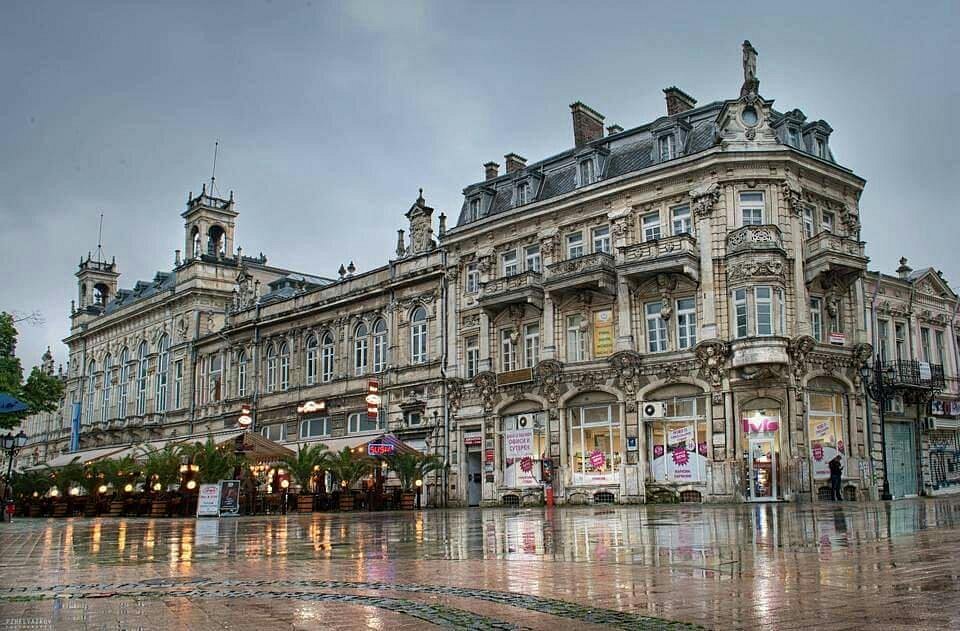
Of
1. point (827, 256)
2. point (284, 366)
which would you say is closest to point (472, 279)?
point (284, 366)

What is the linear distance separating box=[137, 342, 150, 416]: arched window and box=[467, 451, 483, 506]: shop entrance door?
1334 inches

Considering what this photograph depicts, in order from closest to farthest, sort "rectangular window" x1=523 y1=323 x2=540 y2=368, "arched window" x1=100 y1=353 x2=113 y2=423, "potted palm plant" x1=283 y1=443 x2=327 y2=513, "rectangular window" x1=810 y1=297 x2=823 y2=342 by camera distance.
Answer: "rectangular window" x1=810 y1=297 x2=823 y2=342 → "potted palm plant" x1=283 y1=443 x2=327 y2=513 → "rectangular window" x1=523 y1=323 x2=540 y2=368 → "arched window" x1=100 y1=353 x2=113 y2=423

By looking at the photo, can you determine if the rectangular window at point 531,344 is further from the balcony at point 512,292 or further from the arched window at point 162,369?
the arched window at point 162,369

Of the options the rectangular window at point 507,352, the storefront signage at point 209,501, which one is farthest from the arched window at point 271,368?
the storefront signage at point 209,501

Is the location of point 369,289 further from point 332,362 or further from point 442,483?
point 442,483

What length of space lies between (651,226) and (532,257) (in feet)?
19.6

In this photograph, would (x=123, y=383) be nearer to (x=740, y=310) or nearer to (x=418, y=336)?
(x=418, y=336)

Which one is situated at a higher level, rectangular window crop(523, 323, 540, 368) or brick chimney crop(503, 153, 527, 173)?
brick chimney crop(503, 153, 527, 173)

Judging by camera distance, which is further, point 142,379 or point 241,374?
point 142,379

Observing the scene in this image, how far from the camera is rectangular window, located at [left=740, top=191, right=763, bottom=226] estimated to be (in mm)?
33875

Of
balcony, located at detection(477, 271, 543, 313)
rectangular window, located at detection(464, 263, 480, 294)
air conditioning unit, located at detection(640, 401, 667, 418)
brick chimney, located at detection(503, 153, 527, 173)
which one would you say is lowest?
air conditioning unit, located at detection(640, 401, 667, 418)

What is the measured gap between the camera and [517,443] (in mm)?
39000

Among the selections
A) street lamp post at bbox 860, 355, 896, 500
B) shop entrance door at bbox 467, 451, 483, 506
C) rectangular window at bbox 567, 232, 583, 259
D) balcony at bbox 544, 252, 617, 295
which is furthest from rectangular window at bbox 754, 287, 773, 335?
shop entrance door at bbox 467, 451, 483, 506

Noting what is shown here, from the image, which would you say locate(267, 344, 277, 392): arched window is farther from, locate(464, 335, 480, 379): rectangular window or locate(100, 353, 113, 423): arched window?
locate(100, 353, 113, 423): arched window
